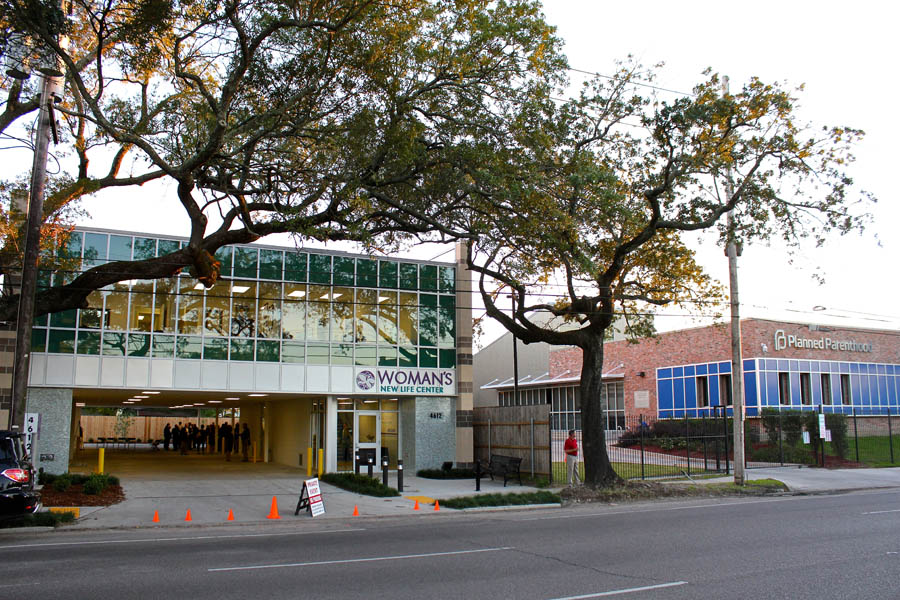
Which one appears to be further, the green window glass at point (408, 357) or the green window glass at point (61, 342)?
the green window glass at point (408, 357)

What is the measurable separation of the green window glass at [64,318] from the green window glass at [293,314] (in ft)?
21.4

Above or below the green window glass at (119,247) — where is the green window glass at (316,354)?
below

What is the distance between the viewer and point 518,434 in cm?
2444

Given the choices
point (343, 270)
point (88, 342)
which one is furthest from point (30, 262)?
point (343, 270)

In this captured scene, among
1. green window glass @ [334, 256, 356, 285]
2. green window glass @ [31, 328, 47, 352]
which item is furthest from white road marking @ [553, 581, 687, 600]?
green window glass @ [31, 328, 47, 352]

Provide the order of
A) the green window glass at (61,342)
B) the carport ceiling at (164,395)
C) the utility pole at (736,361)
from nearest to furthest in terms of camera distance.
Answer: the utility pole at (736,361) < the green window glass at (61,342) < the carport ceiling at (164,395)

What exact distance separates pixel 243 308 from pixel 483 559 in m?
16.6

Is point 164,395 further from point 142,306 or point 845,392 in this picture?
point 845,392

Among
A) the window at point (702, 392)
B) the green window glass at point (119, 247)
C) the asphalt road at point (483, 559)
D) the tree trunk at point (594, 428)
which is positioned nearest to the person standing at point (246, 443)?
the green window glass at point (119, 247)

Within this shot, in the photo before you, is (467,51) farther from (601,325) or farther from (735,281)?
(735,281)

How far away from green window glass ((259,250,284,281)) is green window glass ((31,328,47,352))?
6.86 m

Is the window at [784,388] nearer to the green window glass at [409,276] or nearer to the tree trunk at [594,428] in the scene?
the tree trunk at [594,428]

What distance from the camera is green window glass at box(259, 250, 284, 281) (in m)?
24.9

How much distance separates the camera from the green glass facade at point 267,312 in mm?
22578
